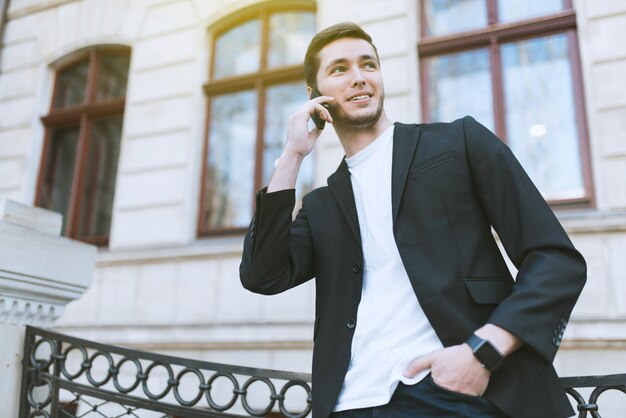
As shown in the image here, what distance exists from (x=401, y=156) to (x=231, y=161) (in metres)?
5.59

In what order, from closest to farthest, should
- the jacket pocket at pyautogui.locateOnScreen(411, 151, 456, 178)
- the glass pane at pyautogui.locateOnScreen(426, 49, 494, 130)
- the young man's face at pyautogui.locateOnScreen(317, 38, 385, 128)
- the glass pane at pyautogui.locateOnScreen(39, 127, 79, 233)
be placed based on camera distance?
the jacket pocket at pyautogui.locateOnScreen(411, 151, 456, 178) < the young man's face at pyautogui.locateOnScreen(317, 38, 385, 128) < the glass pane at pyautogui.locateOnScreen(426, 49, 494, 130) < the glass pane at pyautogui.locateOnScreen(39, 127, 79, 233)

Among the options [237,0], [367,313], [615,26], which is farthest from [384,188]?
[237,0]

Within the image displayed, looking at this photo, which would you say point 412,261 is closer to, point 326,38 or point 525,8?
point 326,38

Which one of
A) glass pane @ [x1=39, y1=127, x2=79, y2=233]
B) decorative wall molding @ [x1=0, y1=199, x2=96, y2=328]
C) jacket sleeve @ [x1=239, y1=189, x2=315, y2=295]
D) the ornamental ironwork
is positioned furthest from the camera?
glass pane @ [x1=39, y1=127, x2=79, y2=233]

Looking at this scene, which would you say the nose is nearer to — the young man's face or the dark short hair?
the young man's face

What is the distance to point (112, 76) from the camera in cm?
824

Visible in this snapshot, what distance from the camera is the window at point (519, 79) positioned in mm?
5648

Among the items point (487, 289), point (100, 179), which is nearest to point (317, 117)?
point (487, 289)

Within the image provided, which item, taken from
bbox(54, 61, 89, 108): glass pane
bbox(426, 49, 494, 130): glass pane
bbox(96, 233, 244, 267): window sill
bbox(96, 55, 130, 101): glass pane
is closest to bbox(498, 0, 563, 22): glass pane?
bbox(426, 49, 494, 130): glass pane

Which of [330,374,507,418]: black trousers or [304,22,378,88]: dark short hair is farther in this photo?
[304,22,378,88]: dark short hair

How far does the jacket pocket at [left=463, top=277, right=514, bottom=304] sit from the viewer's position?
1516 millimetres

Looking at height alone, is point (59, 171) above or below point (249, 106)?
below

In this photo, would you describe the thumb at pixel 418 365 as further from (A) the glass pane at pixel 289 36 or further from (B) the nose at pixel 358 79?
(A) the glass pane at pixel 289 36

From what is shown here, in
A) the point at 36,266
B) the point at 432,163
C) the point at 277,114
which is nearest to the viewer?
the point at 432,163
